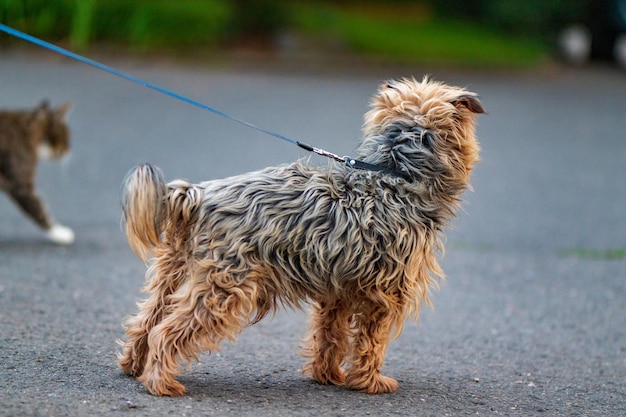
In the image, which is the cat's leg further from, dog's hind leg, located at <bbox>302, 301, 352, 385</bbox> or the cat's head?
dog's hind leg, located at <bbox>302, 301, 352, 385</bbox>

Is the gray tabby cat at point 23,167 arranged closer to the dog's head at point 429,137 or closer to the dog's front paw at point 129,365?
the dog's front paw at point 129,365

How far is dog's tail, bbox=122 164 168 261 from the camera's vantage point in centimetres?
458

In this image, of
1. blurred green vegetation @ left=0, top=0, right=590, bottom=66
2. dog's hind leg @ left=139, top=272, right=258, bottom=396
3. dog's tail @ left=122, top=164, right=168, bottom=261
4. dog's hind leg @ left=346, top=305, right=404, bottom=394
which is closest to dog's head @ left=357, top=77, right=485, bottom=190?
dog's hind leg @ left=346, top=305, right=404, bottom=394

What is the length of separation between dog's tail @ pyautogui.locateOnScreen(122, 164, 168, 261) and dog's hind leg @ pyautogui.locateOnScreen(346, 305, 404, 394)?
127 centimetres

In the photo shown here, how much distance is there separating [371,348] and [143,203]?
1509 millimetres

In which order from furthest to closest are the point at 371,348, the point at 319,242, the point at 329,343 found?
1. the point at 329,343
2. the point at 371,348
3. the point at 319,242

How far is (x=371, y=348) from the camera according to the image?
199 inches

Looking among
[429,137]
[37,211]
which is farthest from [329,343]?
[37,211]

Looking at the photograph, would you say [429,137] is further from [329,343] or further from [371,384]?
[371,384]

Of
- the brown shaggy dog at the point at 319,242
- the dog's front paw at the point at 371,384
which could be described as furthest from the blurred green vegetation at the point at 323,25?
the dog's front paw at the point at 371,384

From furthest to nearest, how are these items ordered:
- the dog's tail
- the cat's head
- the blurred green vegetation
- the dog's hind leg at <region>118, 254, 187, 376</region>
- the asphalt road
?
the blurred green vegetation → the cat's head → the asphalt road → the dog's hind leg at <region>118, 254, 187, 376</region> → the dog's tail

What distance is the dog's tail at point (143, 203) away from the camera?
15.0ft

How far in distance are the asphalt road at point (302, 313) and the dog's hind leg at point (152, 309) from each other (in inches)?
5.1

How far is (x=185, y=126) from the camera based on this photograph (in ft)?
47.3
